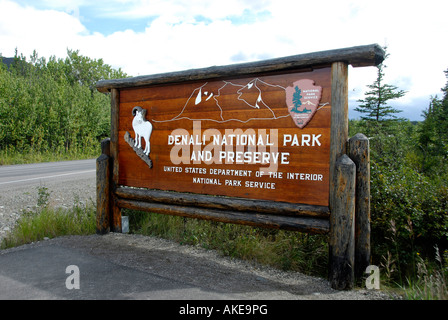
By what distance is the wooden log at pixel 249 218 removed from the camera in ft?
12.7

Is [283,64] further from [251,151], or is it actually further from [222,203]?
[222,203]

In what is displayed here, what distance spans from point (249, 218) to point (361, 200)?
1339 millimetres

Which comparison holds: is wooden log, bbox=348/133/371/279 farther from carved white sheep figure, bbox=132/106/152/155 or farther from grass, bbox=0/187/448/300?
carved white sheep figure, bbox=132/106/152/155

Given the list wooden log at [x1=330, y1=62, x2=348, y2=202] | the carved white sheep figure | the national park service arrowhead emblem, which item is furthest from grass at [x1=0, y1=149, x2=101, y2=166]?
wooden log at [x1=330, y1=62, x2=348, y2=202]

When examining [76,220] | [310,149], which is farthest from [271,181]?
[76,220]

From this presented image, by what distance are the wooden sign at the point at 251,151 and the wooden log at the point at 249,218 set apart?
0.01m

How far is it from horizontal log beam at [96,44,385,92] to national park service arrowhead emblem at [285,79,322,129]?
9.0 inches

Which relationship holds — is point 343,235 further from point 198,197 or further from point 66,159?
point 66,159

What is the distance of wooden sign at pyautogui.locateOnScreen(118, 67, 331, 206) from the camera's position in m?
3.96

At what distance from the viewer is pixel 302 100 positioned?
3998 millimetres

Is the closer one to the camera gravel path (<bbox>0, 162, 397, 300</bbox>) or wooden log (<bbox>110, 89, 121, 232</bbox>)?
gravel path (<bbox>0, 162, 397, 300</bbox>)

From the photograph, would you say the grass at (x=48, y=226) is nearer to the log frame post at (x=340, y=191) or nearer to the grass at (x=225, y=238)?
the grass at (x=225, y=238)

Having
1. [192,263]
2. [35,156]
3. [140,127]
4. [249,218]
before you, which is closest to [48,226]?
[140,127]
